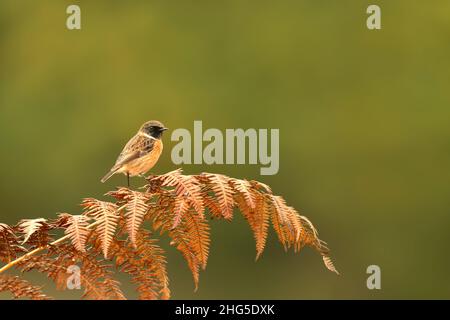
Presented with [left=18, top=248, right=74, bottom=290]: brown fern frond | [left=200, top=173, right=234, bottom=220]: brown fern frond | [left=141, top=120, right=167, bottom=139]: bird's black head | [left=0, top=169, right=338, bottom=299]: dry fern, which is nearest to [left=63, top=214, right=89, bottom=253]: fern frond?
[left=0, top=169, right=338, bottom=299]: dry fern

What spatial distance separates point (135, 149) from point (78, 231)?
1878 millimetres

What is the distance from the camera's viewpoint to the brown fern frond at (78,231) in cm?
200

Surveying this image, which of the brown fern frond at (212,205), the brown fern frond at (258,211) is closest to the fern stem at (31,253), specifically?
the brown fern frond at (212,205)

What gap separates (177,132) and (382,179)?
2.13 m

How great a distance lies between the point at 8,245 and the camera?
7.11 feet

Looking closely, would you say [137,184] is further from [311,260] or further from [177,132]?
[311,260]

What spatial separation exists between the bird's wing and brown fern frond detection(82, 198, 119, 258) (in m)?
1.65

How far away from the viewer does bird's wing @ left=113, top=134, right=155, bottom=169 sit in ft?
12.7

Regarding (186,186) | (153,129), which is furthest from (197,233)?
(153,129)

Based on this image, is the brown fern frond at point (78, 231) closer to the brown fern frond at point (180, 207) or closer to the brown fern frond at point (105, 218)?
the brown fern frond at point (105, 218)

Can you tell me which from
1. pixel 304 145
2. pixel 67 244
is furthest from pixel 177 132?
pixel 67 244

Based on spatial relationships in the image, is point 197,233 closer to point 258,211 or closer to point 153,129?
point 258,211

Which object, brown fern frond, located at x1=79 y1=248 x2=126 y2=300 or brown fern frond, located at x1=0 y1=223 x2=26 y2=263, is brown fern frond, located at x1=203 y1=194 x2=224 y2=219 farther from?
brown fern frond, located at x1=0 y1=223 x2=26 y2=263

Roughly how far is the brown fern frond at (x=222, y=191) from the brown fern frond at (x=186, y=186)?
4 centimetres
